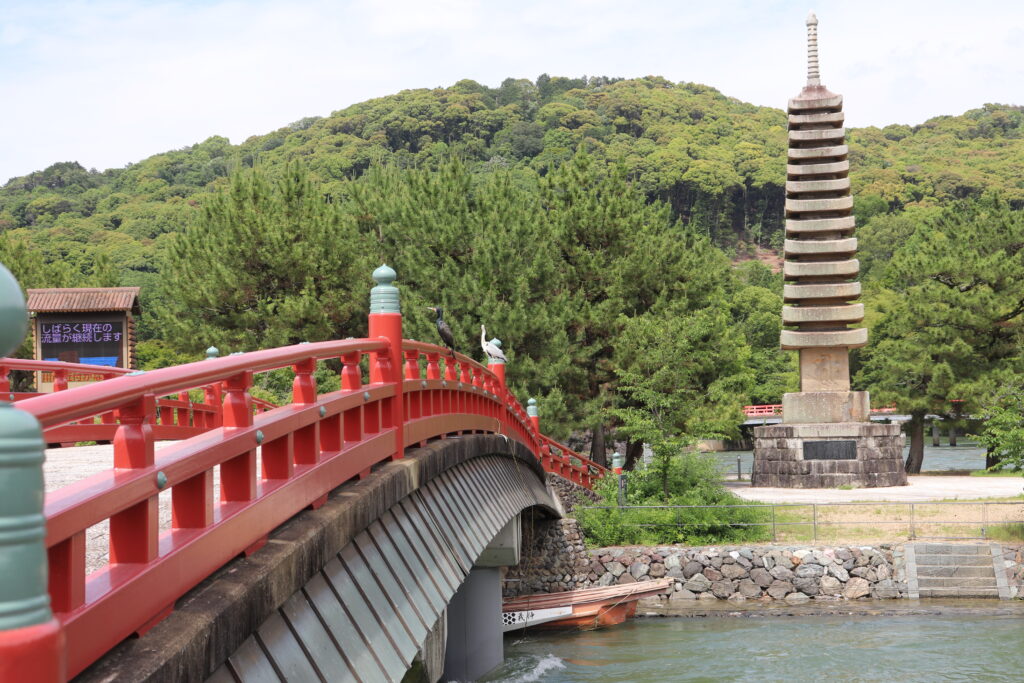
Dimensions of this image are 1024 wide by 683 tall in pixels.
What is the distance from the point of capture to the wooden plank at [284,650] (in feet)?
17.6

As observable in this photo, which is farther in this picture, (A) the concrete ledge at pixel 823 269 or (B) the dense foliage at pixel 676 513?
(A) the concrete ledge at pixel 823 269

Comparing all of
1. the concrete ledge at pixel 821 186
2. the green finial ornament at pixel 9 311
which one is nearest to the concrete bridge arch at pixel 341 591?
the green finial ornament at pixel 9 311

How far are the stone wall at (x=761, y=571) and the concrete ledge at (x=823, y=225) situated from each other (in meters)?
13.1

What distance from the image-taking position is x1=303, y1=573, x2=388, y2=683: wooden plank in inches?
249

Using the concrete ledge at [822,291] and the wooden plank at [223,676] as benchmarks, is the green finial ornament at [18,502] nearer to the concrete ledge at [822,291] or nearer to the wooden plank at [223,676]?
the wooden plank at [223,676]

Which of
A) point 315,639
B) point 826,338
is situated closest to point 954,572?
point 826,338

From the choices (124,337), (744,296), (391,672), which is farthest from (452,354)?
(744,296)

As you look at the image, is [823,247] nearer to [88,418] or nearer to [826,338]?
[826,338]

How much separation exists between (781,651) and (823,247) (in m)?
17.8

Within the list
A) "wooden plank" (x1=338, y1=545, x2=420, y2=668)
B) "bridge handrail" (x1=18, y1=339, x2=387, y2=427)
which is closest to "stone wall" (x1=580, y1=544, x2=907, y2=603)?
"wooden plank" (x1=338, y1=545, x2=420, y2=668)

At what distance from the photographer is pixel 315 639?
6.02 metres

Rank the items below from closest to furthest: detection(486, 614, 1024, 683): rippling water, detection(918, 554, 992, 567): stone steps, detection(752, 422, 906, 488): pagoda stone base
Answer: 1. detection(486, 614, 1024, 683): rippling water
2. detection(918, 554, 992, 567): stone steps
3. detection(752, 422, 906, 488): pagoda stone base

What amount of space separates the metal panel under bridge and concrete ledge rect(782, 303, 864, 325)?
25.9 meters

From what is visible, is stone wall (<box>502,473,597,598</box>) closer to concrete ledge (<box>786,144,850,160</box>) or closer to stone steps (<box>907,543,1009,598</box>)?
stone steps (<box>907,543,1009,598</box>)
